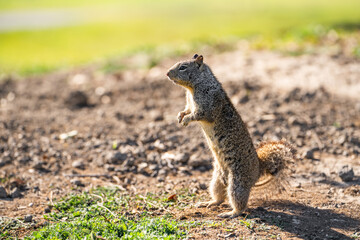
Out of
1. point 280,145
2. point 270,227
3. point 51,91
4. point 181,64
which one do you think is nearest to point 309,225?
point 270,227

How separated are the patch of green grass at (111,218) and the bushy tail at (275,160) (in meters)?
0.82

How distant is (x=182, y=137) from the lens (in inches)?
229

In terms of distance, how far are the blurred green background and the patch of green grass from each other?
5596mm

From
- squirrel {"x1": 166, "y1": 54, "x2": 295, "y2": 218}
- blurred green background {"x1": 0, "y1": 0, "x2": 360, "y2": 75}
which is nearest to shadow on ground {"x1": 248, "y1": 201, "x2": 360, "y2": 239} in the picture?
squirrel {"x1": 166, "y1": 54, "x2": 295, "y2": 218}

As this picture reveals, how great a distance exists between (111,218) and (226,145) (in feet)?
4.04

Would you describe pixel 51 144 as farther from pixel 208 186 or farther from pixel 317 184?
pixel 317 184

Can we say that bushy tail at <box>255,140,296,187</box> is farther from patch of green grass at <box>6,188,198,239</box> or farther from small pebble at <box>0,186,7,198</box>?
small pebble at <box>0,186,7,198</box>

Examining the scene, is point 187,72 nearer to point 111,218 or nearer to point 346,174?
point 111,218

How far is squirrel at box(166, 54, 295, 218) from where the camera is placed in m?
4.05

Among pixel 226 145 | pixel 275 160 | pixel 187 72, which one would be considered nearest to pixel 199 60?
pixel 187 72

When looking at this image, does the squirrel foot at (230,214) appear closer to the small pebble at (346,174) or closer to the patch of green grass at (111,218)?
the patch of green grass at (111,218)

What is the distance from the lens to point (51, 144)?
5840 millimetres

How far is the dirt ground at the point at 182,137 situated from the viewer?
13.7 feet

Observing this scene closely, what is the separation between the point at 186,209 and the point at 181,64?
1.38 meters
